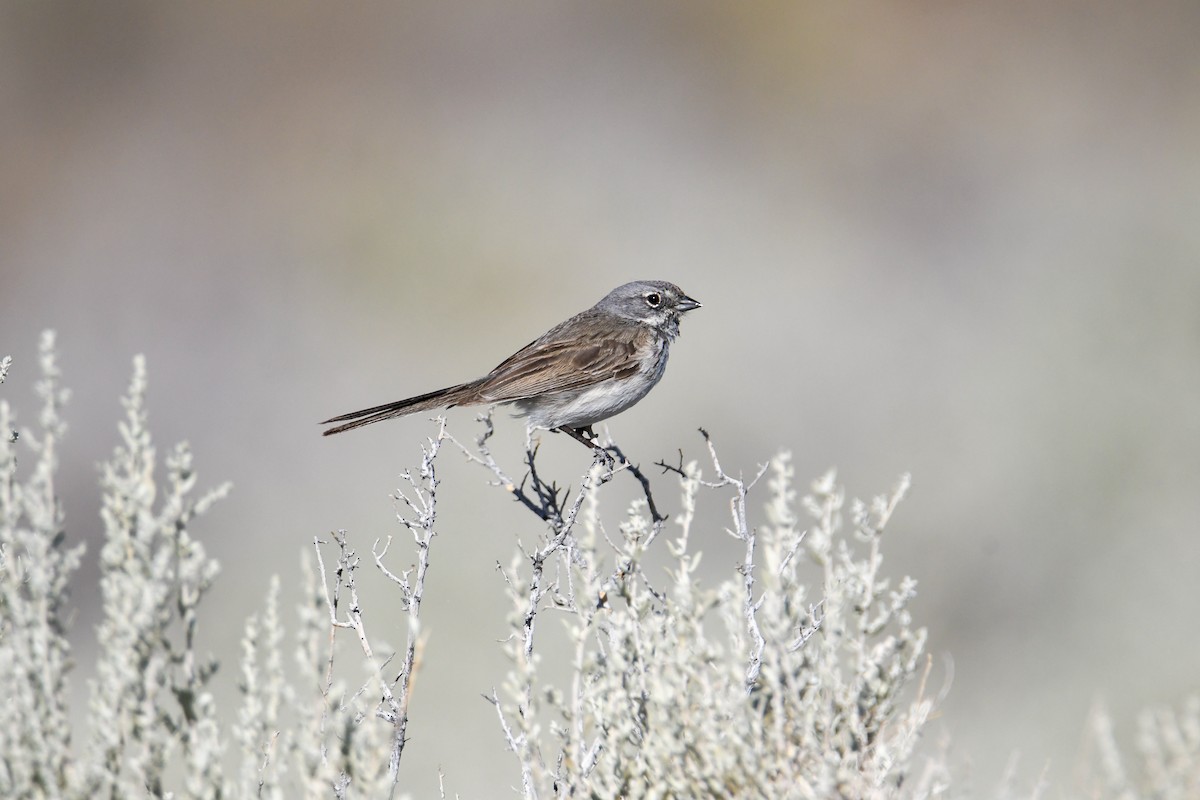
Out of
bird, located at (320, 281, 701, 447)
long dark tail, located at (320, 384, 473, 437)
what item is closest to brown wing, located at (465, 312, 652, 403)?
bird, located at (320, 281, 701, 447)

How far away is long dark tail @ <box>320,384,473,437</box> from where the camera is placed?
589 centimetres

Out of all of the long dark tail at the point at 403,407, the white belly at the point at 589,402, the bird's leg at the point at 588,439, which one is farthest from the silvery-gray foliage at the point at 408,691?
the white belly at the point at 589,402

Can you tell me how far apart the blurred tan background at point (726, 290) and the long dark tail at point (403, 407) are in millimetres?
3854

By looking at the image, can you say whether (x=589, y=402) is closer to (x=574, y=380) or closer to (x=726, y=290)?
(x=574, y=380)

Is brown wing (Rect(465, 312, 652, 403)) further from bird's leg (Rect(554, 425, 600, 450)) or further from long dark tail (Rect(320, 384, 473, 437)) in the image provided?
bird's leg (Rect(554, 425, 600, 450))

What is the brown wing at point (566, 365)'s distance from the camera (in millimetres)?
6703

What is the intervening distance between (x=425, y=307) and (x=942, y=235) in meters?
7.71

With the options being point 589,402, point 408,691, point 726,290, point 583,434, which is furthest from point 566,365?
point 726,290

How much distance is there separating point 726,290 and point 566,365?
9.40 m

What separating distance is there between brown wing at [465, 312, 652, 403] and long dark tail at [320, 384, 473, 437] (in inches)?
5.0

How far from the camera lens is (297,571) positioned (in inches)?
475

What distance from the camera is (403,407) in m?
6.25

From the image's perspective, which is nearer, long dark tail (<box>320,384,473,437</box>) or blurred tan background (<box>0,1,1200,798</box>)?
long dark tail (<box>320,384,473,437</box>)

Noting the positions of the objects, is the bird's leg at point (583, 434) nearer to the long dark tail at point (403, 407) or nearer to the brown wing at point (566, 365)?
the brown wing at point (566, 365)
